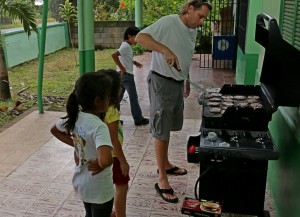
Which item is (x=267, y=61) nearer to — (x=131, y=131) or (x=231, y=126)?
(x=231, y=126)

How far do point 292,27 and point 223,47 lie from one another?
6274 mm

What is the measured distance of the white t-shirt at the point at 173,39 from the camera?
122 inches

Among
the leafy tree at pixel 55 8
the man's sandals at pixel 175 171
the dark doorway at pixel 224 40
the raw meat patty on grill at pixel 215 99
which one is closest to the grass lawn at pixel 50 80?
the leafy tree at pixel 55 8

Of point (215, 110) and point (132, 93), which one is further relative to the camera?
point (132, 93)

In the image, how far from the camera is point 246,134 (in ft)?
8.09

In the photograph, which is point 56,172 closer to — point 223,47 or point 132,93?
point 132,93

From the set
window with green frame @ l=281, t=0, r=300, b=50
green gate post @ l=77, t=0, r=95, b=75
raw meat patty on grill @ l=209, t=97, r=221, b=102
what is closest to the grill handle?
window with green frame @ l=281, t=0, r=300, b=50

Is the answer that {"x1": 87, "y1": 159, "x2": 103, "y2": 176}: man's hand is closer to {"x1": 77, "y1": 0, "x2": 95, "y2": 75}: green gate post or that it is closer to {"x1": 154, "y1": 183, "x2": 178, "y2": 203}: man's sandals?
{"x1": 154, "y1": 183, "x2": 178, "y2": 203}: man's sandals

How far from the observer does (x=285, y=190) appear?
2768 millimetres

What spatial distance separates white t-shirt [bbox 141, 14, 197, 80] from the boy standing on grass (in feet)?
5.40

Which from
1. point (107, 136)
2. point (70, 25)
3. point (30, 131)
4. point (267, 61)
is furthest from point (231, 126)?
point (70, 25)

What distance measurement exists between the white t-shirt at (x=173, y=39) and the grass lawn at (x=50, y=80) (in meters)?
3.28

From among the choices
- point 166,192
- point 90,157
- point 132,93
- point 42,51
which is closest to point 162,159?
point 166,192

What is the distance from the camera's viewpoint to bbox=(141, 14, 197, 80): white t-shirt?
309 cm
